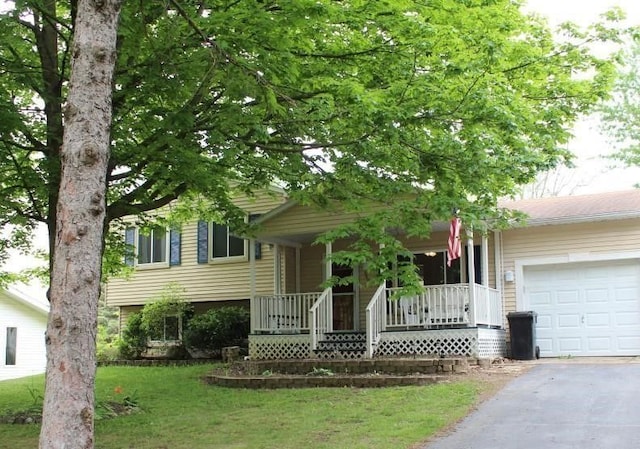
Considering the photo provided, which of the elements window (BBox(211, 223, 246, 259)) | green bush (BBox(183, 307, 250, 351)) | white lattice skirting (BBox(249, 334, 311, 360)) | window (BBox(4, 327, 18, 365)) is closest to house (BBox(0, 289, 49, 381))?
window (BBox(4, 327, 18, 365))

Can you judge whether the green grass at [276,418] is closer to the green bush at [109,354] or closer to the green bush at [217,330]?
the green bush at [217,330]

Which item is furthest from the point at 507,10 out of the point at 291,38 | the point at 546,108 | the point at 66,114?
the point at 66,114

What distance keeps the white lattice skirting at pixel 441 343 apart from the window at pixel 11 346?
1842cm

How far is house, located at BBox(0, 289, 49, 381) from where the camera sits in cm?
2738

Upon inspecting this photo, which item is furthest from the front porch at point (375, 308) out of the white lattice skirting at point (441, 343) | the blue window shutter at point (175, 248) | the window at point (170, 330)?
the blue window shutter at point (175, 248)

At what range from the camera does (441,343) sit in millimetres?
14672

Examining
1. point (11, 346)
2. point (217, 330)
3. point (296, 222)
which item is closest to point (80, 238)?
point (296, 222)

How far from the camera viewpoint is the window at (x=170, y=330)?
20.6 meters

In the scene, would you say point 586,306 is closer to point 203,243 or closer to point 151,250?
point 203,243

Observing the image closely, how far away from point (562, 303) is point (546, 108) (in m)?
6.07

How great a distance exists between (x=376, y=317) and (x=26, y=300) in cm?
1786

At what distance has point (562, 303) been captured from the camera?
16047 millimetres

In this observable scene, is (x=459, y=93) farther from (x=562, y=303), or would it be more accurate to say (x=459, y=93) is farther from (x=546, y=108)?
(x=562, y=303)

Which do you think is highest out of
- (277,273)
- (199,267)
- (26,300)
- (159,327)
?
(199,267)
